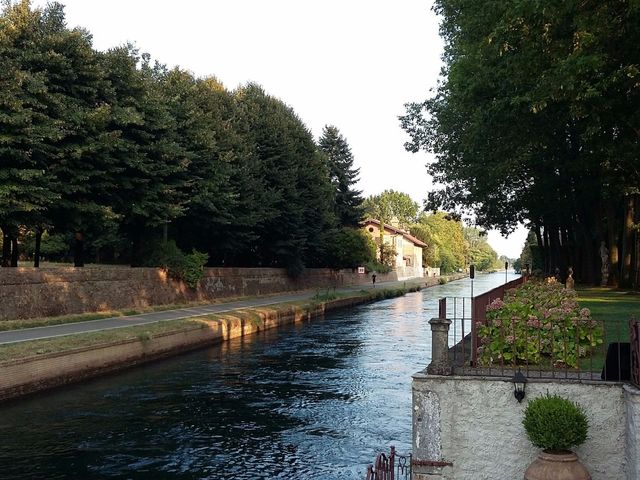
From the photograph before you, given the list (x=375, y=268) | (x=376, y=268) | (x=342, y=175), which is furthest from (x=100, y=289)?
(x=376, y=268)

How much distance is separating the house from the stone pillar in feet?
308

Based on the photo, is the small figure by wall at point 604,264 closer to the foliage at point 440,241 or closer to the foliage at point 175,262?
the foliage at point 175,262

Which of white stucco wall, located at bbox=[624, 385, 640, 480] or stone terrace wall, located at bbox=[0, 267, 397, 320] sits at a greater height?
stone terrace wall, located at bbox=[0, 267, 397, 320]

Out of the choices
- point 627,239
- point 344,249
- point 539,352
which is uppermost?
point 344,249

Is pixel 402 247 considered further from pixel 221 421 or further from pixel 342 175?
pixel 221 421

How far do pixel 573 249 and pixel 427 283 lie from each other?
161 ft

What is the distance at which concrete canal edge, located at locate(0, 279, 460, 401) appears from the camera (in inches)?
598

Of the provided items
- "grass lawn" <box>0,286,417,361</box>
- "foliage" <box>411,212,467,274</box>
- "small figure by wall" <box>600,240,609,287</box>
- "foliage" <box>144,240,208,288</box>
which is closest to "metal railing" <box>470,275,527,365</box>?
"grass lawn" <box>0,286,417,361</box>

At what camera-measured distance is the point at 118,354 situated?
19250 mm

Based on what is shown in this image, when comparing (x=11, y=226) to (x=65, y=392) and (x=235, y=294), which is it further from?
(x=235, y=294)

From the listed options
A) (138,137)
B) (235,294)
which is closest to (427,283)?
(235,294)

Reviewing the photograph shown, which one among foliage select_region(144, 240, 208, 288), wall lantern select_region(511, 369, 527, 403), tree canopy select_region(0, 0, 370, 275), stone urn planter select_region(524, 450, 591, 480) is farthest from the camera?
foliage select_region(144, 240, 208, 288)

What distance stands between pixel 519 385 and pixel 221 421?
7.89 meters

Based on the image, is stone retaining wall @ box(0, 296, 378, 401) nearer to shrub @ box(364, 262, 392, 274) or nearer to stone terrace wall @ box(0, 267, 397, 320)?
stone terrace wall @ box(0, 267, 397, 320)
